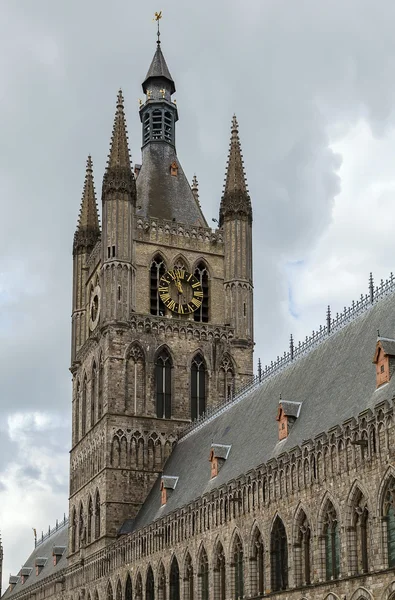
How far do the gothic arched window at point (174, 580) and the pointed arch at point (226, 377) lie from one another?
14.4 metres

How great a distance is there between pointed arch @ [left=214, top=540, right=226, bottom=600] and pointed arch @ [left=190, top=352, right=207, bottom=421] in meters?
16.7

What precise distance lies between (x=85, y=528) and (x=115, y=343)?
10807mm

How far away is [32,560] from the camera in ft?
313

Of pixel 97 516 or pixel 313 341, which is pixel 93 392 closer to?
pixel 97 516

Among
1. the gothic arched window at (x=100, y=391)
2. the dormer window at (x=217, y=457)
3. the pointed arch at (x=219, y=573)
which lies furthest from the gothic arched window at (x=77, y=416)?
the pointed arch at (x=219, y=573)

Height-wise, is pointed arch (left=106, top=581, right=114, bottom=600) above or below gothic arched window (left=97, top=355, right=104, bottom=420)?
below

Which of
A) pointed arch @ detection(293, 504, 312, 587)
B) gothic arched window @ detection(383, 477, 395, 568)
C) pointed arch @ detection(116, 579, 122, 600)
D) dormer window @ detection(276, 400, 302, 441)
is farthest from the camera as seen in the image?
pointed arch @ detection(116, 579, 122, 600)

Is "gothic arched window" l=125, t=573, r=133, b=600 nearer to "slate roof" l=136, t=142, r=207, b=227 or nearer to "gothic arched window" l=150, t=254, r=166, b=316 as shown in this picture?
"gothic arched window" l=150, t=254, r=166, b=316

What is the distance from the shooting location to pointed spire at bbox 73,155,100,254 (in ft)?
226

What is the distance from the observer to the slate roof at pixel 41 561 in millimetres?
80875

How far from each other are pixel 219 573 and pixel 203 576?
5.23 feet

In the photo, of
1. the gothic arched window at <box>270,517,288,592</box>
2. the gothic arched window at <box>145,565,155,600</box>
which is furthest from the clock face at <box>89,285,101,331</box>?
the gothic arched window at <box>270,517,288,592</box>

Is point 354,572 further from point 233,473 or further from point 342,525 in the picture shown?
point 233,473

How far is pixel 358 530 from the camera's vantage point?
110 ft
